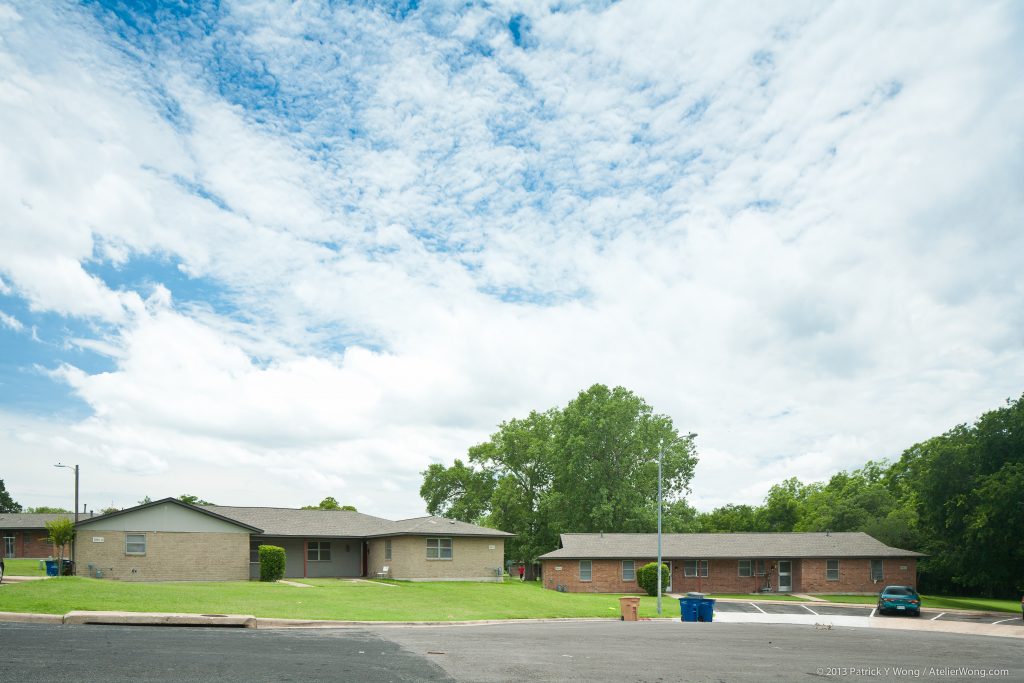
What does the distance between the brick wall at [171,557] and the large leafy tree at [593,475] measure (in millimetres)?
31096

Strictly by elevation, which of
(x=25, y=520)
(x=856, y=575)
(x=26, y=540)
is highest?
(x=25, y=520)

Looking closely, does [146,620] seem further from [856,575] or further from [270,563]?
[856,575]

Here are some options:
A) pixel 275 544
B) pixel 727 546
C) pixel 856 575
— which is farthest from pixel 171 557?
pixel 856 575

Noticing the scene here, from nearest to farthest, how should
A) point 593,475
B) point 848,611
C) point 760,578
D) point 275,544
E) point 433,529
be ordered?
point 848,611 → point 433,529 → point 275,544 → point 760,578 → point 593,475

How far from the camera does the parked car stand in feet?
122

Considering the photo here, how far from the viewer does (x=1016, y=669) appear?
1645cm

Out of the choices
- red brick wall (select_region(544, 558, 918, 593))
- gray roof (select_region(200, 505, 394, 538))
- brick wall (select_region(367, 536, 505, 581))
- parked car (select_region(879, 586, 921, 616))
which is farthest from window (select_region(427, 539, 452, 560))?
parked car (select_region(879, 586, 921, 616))

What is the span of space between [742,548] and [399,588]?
86.1 feet

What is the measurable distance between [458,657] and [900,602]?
30.1 m

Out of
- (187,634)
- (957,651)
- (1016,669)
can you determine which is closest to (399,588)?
(187,634)

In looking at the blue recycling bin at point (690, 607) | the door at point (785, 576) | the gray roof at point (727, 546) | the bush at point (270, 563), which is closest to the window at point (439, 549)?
the gray roof at point (727, 546)

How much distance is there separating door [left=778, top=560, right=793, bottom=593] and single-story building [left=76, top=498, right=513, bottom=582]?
1919cm

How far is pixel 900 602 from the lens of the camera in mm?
37219

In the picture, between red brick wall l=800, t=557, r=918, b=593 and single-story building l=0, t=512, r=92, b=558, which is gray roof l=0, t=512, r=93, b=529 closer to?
single-story building l=0, t=512, r=92, b=558
